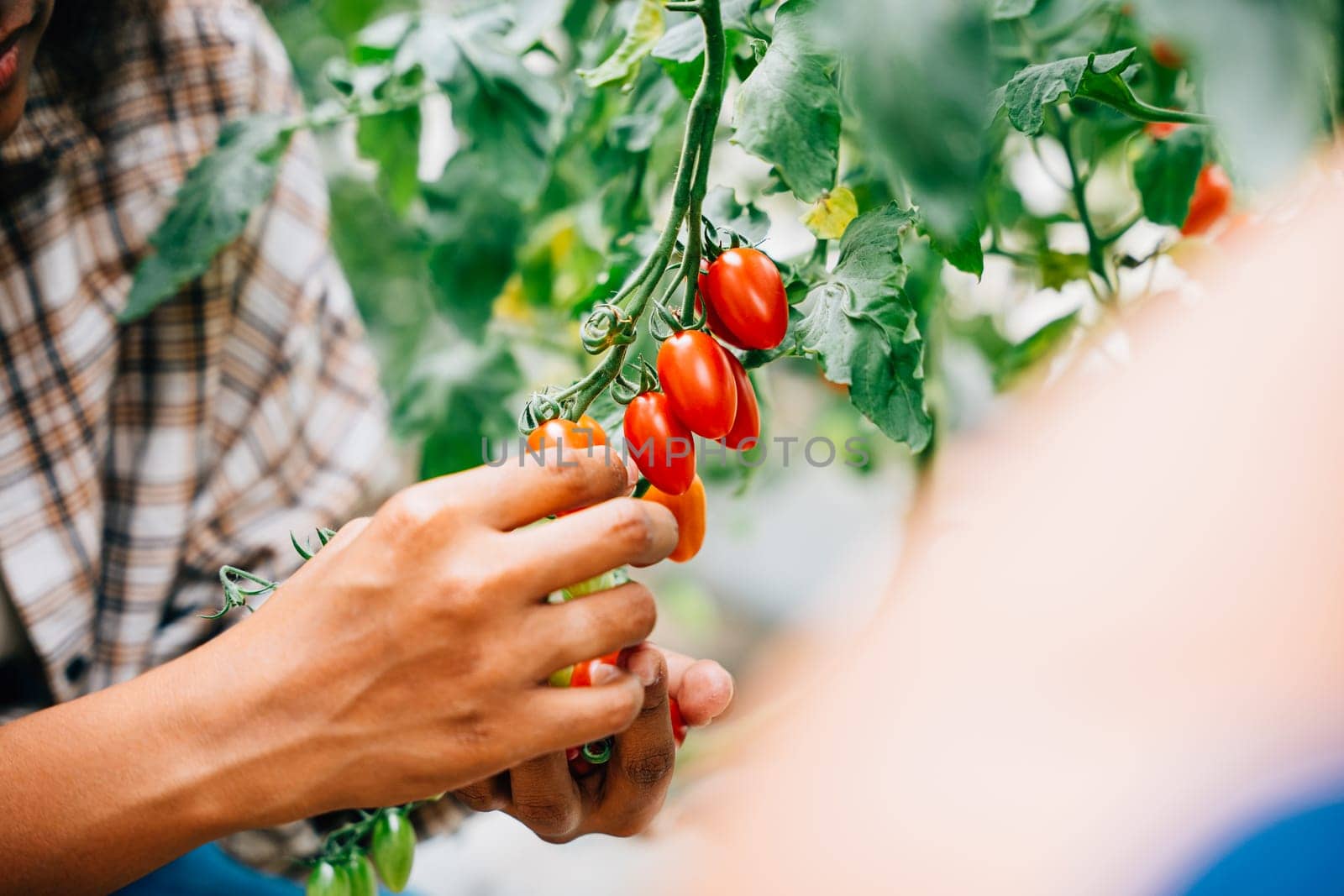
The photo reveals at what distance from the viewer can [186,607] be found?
31.4 inches

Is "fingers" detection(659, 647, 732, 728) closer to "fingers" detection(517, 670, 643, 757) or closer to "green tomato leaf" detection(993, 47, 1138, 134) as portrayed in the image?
"fingers" detection(517, 670, 643, 757)

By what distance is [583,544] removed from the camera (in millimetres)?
315

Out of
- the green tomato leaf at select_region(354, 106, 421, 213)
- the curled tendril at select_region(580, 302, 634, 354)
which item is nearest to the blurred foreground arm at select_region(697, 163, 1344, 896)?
the curled tendril at select_region(580, 302, 634, 354)

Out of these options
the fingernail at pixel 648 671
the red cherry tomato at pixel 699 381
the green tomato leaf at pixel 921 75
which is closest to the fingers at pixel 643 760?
the fingernail at pixel 648 671

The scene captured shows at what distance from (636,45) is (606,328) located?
0.62 feet

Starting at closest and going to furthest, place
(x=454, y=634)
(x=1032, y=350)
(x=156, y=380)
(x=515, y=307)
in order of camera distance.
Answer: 1. (x=454, y=634)
2. (x=1032, y=350)
3. (x=156, y=380)
4. (x=515, y=307)

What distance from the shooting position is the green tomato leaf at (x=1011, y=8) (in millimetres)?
434

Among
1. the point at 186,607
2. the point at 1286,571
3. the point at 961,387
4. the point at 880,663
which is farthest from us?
the point at 961,387

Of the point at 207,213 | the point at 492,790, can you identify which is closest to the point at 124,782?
the point at 492,790

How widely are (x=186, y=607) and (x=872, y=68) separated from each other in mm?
785

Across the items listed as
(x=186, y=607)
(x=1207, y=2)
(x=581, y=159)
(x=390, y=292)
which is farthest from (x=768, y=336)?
(x=390, y=292)

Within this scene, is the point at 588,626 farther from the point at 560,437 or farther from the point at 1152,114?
the point at 1152,114

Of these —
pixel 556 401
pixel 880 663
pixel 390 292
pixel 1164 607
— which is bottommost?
pixel 390 292

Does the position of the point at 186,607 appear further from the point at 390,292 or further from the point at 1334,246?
the point at 1334,246
